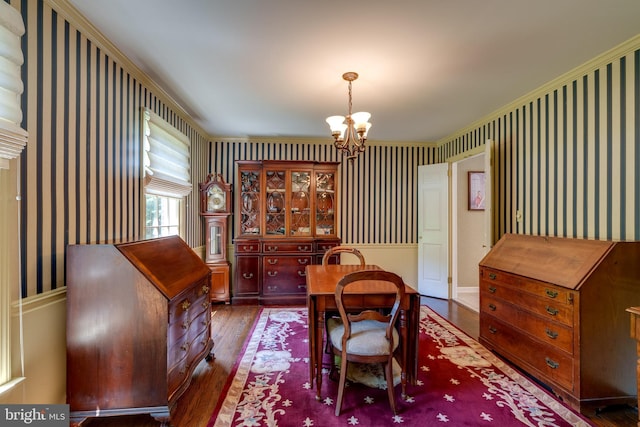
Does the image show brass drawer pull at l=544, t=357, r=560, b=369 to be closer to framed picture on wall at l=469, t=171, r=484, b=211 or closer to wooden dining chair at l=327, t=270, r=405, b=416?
wooden dining chair at l=327, t=270, r=405, b=416

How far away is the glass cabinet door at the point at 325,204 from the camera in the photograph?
449cm

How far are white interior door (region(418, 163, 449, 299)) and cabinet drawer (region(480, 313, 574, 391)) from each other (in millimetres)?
1721

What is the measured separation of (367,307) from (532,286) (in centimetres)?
138

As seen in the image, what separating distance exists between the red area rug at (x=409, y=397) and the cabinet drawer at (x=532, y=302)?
22.5 inches

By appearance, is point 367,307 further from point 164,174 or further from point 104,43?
point 104,43

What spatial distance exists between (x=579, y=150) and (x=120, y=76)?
13.1 feet

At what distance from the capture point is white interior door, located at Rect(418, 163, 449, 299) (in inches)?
179

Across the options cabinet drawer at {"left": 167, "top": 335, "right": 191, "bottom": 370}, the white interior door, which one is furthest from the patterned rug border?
cabinet drawer at {"left": 167, "top": 335, "right": 191, "bottom": 370}

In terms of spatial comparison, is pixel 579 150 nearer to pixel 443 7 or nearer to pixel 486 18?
pixel 486 18

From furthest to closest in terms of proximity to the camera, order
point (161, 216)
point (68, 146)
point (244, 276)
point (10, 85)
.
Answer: point (244, 276) → point (161, 216) → point (68, 146) → point (10, 85)

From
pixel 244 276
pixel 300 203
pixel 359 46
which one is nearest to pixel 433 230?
pixel 300 203

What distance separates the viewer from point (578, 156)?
8.27 feet

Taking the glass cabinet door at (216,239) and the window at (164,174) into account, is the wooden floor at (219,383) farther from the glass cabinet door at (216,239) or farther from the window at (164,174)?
the window at (164,174)

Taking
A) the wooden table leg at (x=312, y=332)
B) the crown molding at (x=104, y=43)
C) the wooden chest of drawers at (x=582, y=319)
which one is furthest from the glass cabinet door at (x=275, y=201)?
the wooden chest of drawers at (x=582, y=319)
